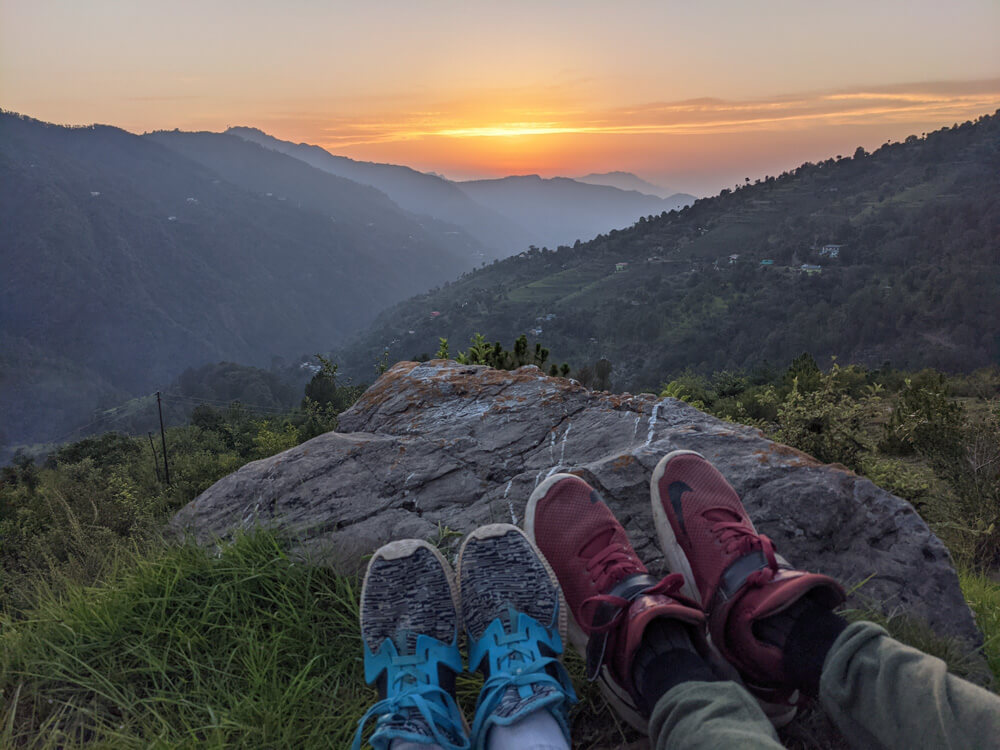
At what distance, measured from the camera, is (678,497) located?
1.95 m

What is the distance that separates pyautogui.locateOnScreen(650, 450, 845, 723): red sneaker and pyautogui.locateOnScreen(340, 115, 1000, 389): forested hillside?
44.5m

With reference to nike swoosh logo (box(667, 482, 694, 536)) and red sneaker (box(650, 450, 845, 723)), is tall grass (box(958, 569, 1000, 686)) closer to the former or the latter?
red sneaker (box(650, 450, 845, 723))

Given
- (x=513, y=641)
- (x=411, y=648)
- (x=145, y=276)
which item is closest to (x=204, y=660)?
(x=411, y=648)

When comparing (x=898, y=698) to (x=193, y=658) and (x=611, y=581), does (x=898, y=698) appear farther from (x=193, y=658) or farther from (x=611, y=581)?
(x=193, y=658)

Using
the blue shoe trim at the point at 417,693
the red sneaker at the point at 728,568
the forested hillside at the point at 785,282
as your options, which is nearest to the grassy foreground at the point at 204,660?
the blue shoe trim at the point at 417,693

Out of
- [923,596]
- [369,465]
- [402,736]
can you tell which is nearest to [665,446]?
[923,596]

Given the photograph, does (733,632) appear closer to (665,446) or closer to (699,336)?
(665,446)

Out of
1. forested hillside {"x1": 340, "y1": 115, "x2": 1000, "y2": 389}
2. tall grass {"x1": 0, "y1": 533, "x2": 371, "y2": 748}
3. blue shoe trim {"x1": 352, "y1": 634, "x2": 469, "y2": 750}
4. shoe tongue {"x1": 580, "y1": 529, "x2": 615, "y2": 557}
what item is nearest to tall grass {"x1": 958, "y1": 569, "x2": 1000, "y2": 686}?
shoe tongue {"x1": 580, "y1": 529, "x2": 615, "y2": 557}

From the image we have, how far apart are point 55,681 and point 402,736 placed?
1107mm

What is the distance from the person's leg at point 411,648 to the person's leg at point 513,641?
7 cm

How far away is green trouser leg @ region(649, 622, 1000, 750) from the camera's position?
0.97 m

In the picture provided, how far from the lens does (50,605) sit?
5.70ft

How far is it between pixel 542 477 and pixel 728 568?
2.95ft

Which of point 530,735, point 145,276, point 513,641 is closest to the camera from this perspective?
point 530,735
